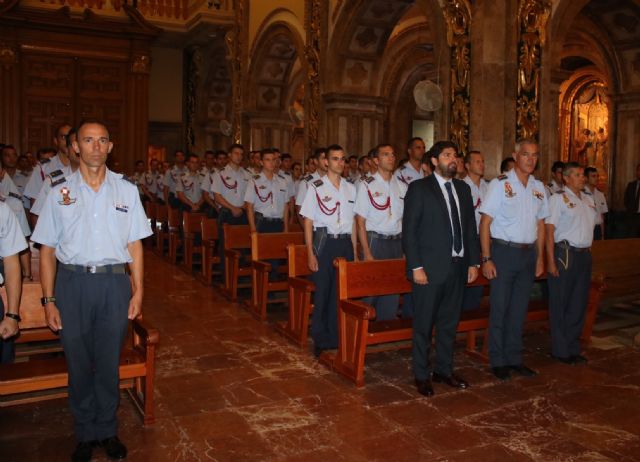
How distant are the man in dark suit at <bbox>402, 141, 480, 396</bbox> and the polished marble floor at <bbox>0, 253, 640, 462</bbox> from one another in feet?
1.06

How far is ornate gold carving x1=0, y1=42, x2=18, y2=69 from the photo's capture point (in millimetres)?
15523

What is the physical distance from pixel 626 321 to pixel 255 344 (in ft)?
12.9

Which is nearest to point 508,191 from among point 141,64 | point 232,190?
point 232,190

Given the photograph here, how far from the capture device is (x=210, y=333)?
587 centimetres

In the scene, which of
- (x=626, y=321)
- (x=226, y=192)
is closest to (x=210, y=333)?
(x=226, y=192)

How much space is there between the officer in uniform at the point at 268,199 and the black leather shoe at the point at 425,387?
3.47 metres

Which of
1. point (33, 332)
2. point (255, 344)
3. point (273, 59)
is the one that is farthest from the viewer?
point (273, 59)

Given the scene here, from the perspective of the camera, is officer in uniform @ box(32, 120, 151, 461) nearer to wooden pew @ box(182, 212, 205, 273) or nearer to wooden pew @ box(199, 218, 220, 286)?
wooden pew @ box(199, 218, 220, 286)

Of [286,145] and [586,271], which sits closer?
[586,271]

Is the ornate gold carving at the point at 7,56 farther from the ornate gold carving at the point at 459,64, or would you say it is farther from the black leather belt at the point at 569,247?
the black leather belt at the point at 569,247

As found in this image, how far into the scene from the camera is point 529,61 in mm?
7906

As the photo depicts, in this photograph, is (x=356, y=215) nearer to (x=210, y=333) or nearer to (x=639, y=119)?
(x=210, y=333)

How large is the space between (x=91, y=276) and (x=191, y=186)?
8.27 m

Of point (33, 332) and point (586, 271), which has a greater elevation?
point (586, 271)
